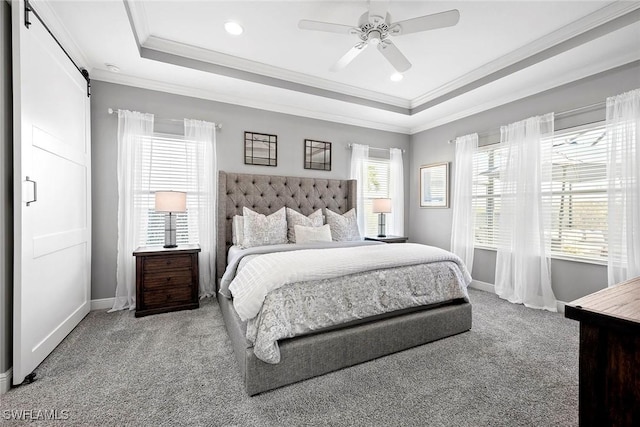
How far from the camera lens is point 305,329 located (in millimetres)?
1835

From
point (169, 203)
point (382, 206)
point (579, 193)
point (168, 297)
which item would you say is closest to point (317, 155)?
point (382, 206)

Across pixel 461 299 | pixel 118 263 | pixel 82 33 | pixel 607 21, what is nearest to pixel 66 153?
pixel 82 33

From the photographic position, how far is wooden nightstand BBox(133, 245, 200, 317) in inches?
115

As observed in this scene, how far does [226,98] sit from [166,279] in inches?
93.4

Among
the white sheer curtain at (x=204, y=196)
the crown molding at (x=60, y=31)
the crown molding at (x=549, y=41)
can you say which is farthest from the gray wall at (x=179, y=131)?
the crown molding at (x=549, y=41)

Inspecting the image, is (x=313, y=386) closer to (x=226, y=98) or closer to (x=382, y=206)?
(x=382, y=206)

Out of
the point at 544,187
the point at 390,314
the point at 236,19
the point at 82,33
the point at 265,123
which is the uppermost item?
the point at 236,19

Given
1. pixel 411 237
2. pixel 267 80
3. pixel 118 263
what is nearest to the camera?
pixel 118 263

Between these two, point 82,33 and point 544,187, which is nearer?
point 82,33

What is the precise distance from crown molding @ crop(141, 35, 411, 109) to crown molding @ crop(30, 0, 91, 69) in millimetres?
570

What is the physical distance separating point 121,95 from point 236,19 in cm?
175

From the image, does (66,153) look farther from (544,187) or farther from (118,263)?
(544,187)

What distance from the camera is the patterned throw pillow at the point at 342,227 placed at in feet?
12.3

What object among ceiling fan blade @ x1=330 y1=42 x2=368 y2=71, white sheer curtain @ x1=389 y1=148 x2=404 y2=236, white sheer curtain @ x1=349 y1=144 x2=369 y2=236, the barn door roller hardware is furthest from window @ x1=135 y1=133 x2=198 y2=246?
white sheer curtain @ x1=389 y1=148 x2=404 y2=236
